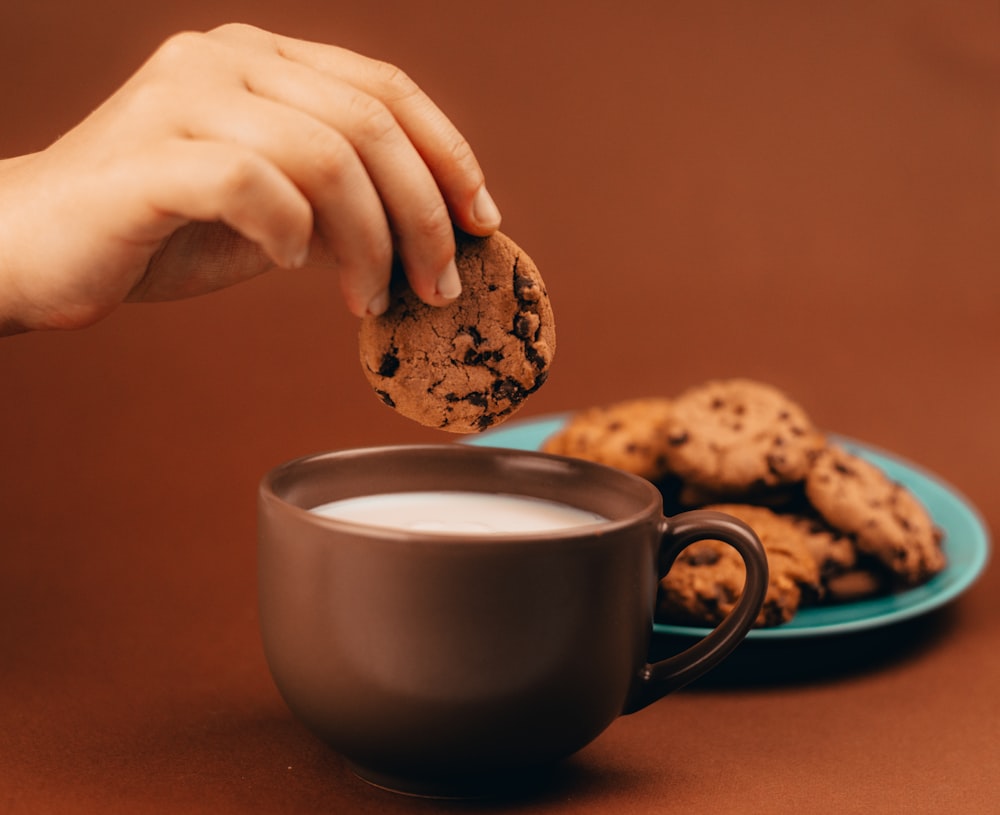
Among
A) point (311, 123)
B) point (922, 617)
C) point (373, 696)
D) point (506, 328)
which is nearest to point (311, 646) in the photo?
point (373, 696)

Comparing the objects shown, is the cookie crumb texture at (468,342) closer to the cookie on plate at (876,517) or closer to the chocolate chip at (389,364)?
the chocolate chip at (389,364)

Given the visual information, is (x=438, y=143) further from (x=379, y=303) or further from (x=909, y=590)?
(x=909, y=590)

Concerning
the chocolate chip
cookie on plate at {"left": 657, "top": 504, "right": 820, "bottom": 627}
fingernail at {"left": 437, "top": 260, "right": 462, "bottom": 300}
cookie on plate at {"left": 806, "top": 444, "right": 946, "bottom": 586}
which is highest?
fingernail at {"left": 437, "top": 260, "right": 462, "bottom": 300}

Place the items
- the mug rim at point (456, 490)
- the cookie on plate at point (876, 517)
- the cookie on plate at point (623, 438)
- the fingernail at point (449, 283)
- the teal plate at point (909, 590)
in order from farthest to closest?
the cookie on plate at point (623, 438) → the cookie on plate at point (876, 517) → the teal plate at point (909, 590) → the fingernail at point (449, 283) → the mug rim at point (456, 490)

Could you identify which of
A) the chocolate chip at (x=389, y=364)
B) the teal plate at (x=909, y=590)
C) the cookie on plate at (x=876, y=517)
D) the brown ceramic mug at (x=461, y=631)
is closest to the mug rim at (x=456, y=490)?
the brown ceramic mug at (x=461, y=631)

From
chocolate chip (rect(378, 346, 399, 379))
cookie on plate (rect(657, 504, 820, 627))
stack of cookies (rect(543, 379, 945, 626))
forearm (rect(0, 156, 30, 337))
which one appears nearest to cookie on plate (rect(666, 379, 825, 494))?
stack of cookies (rect(543, 379, 945, 626))

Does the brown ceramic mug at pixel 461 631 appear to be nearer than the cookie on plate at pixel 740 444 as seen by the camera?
Yes

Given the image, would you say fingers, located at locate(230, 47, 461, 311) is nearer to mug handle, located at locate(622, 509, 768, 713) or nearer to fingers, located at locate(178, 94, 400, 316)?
fingers, located at locate(178, 94, 400, 316)

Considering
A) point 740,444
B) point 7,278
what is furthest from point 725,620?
point 7,278

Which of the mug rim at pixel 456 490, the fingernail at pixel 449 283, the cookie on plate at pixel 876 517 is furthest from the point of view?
the cookie on plate at pixel 876 517
